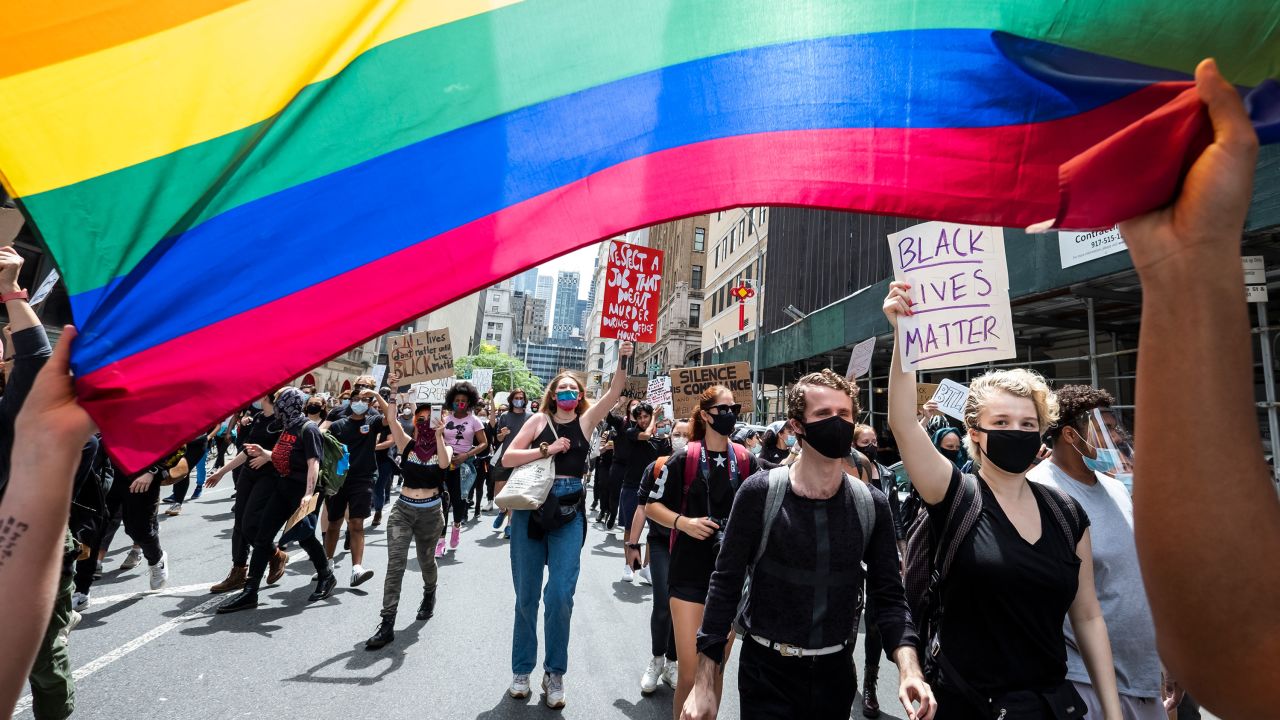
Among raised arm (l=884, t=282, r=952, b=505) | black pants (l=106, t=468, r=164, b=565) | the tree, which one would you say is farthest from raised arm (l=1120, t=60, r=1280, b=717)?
the tree

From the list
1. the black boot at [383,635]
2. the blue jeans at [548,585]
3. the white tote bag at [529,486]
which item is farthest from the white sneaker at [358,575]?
the white tote bag at [529,486]

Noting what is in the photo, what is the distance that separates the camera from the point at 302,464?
6.27 m

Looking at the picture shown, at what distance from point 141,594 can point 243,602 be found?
1.26 metres

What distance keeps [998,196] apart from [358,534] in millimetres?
7533

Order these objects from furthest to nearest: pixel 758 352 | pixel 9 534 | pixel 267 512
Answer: pixel 758 352 → pixel 267 512 → pixel 9 534

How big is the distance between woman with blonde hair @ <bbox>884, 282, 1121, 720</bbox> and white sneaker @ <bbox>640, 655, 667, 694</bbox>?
2.56 m

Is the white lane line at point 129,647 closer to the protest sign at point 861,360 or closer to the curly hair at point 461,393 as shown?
the curly hair at point 461,393

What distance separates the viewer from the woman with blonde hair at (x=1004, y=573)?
2219mm

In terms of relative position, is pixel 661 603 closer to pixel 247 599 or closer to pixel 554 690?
pixel 554 690

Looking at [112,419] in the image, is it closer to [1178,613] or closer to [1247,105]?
[1178,613]

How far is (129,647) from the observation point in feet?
15.7

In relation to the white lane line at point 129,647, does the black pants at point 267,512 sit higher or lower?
higher

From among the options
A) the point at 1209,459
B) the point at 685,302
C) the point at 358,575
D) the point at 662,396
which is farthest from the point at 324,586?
the point at 685,302

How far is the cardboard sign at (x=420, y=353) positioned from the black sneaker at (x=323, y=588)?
8.25ft
